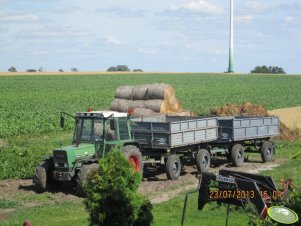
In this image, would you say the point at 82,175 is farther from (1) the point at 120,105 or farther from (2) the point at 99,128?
(1) the point at 120,105

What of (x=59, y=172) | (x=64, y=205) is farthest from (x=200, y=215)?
(x=59, y=172)

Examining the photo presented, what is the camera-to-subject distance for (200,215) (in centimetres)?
1216

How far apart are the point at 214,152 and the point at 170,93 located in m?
8.62

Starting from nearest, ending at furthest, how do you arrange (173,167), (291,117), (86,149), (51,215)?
(51,215) → (86,149) → (173,167) → (291,117)

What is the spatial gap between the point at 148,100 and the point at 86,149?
38.6ft

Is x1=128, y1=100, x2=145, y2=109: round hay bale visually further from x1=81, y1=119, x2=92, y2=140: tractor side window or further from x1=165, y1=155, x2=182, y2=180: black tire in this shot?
x1=81, y1=119, x2=92, y2=140: tractor side window

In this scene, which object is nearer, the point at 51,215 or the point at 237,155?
the point at 51,215

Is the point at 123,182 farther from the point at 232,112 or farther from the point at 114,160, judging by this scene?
the point at 232,112

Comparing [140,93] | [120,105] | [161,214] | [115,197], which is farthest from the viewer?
[120,105]

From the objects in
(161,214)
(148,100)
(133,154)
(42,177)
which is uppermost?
(148,100)

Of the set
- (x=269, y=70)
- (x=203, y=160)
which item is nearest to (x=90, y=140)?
(x=203, y=160)

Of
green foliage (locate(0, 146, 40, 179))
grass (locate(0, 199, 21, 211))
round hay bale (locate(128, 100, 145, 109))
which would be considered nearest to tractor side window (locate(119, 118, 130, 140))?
grass (locate(0, 199, 21, 211))

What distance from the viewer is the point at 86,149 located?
15320 mm

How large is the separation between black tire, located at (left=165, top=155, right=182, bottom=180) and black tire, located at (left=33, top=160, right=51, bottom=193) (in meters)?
3.58
